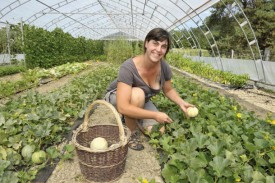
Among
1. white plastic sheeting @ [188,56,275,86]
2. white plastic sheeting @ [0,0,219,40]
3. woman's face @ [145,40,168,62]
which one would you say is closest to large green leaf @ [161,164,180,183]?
woman's face @ [145,40,168,62]

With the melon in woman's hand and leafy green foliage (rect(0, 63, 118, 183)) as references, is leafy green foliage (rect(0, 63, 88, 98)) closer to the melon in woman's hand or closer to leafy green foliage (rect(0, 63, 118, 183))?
leafy green foliage (rect(0, 63, 118, 183))

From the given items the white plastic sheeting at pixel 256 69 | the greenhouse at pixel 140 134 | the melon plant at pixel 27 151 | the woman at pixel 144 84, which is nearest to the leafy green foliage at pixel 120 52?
the white plastic sheeting at pixel 256 69

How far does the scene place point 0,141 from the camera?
2.41m

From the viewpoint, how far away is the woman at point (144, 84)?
8.30ft

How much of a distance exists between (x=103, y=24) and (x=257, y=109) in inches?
825

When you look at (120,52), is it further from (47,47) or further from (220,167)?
(220,167)

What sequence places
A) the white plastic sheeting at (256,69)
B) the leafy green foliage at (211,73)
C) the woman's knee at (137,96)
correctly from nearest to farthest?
the woman's knee at (137,96) → the leafy green foliage at (211,73) → the white plastic sheeting at (256,69)

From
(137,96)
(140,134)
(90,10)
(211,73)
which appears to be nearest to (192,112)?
(137,96)

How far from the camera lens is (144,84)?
294 centimetres

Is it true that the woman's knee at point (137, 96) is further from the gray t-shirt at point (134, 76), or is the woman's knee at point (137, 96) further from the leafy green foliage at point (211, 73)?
the leafy green foliage at point (211, 73)

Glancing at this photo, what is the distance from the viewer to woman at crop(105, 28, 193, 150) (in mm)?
2529

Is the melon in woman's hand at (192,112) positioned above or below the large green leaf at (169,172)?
above

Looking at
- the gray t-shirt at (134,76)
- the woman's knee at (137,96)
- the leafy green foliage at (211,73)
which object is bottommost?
the leafy green foliage at (211,73)

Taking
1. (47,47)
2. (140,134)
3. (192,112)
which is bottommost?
(140,134)
